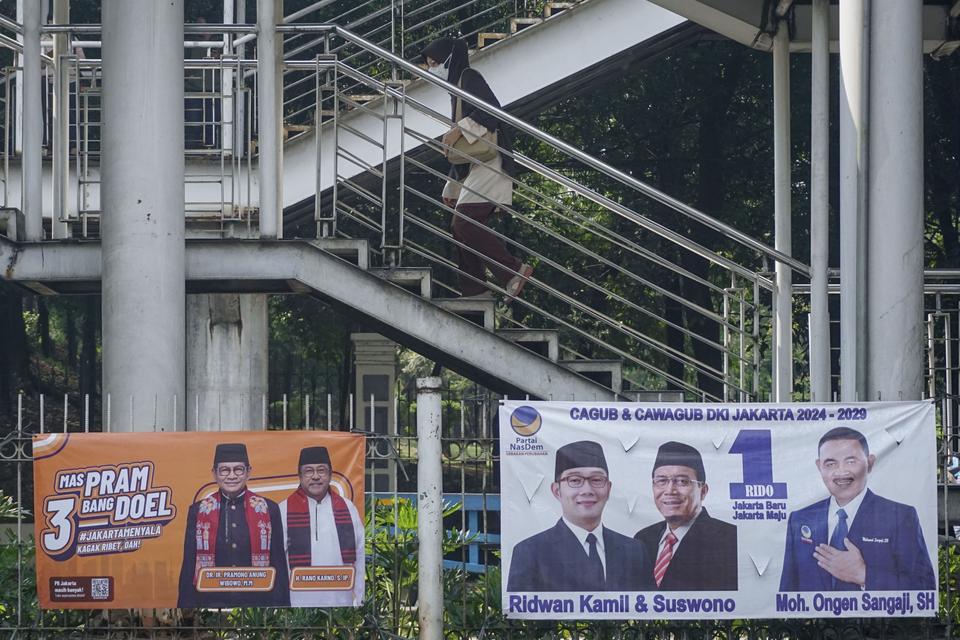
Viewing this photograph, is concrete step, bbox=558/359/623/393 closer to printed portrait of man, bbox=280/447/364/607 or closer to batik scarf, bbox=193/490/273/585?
printed portrait of man, bbox=280/447/364/607

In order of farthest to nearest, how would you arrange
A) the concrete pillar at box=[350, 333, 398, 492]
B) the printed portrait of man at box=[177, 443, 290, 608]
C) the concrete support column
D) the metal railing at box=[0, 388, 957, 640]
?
the concrete pillar at box=[350, 333, 398, 492]
the concrete support column
the metal railing at box=[0, 388, 957, 640]
the printed portrait of man at box=[177, 443, 290, 608]

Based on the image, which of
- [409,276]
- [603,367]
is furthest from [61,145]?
[603,367]

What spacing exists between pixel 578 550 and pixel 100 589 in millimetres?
2467

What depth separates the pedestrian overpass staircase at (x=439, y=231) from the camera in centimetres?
950

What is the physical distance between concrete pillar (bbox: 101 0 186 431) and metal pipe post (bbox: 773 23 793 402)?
412 centimetres

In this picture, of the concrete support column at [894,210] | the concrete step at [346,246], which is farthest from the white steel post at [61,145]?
the concrete support column at [894,210]

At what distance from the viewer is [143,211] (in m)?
8.58

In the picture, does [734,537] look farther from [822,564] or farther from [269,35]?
[269,35]

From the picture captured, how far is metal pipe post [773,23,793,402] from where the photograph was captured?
9.99 meters

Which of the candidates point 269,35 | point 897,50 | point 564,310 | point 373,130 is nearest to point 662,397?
point 897,50

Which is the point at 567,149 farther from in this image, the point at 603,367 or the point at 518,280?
the point at 603,367

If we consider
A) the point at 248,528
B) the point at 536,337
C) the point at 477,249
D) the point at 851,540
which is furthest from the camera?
the point at 477,249

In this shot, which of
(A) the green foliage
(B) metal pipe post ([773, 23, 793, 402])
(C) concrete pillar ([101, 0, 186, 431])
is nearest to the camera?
(A) the green foliage

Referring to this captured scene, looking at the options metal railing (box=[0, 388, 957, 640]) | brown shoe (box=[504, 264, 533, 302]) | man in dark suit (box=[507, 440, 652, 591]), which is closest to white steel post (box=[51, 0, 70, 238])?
metal railing (box=[0, 388, 957, 640])
